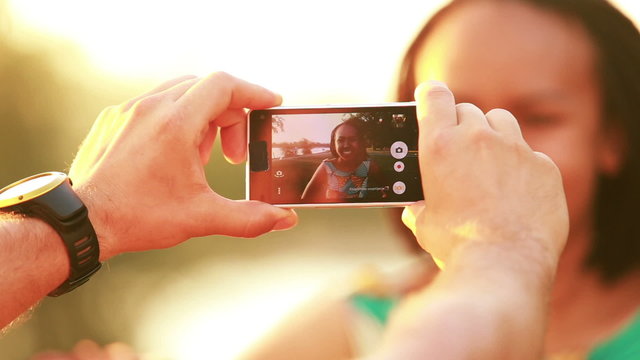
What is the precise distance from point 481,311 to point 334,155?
50.6 inches

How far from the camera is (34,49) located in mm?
18156

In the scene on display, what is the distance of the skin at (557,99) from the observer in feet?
12.0

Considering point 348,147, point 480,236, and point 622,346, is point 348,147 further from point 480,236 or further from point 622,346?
point 622,346

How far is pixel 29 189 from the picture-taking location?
111 inches

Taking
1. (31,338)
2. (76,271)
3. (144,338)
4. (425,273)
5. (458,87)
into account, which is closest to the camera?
(76,271)

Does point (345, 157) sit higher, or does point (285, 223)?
point (345, 157)

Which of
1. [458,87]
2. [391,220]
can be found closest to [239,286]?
[391,220]

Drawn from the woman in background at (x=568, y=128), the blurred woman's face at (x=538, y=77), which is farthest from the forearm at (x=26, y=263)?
the blurred woman's face at (x=538, y=77)

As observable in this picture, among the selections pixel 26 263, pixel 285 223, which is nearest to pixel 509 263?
pixel 285 223

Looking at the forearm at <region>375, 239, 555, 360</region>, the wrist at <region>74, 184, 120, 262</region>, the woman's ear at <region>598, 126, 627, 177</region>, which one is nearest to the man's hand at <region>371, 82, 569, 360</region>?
the forearm at <region>375, 239, 555, 360</region>

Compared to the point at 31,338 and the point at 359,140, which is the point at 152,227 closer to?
the point at 359,140

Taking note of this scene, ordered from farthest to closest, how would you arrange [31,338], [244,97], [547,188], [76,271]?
[31,338] < [244,97] < [76,271] < [547,188]

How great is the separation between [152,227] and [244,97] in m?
0.59

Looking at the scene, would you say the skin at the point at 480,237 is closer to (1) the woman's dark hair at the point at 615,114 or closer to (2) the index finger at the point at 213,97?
(2) the index finger at the point at 213,97
